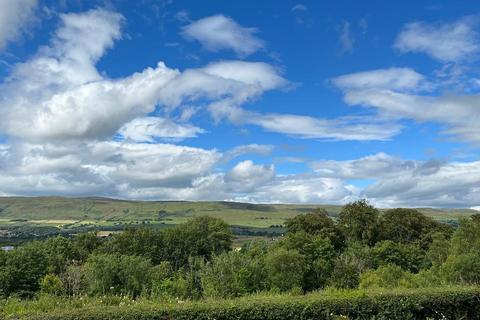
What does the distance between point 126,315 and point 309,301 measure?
4972mm

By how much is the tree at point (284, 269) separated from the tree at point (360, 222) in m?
27.7

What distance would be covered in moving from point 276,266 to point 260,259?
14.2ft

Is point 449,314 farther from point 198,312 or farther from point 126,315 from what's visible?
point 126,315

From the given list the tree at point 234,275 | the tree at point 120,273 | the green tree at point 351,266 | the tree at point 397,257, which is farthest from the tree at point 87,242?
the tree at point 397,257

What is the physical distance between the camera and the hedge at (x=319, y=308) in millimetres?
11750

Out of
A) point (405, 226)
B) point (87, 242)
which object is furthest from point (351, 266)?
point (87, 242)

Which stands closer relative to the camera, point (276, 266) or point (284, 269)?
point (276, 266)

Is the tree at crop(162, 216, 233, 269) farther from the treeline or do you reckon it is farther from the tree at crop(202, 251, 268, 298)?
the tree at crop(202, 251, 268, 298)

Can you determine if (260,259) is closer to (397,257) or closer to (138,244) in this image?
(397,257)

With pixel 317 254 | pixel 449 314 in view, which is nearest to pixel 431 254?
pixel 317 254

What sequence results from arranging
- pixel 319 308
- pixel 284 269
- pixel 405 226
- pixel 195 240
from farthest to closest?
pixel 195 240 → pixel 405 226 → pixel 284 269 → pixel 319 308

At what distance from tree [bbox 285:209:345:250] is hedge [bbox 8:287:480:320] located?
2480 inches

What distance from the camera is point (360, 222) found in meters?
79.8

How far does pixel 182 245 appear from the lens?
3374 inches
